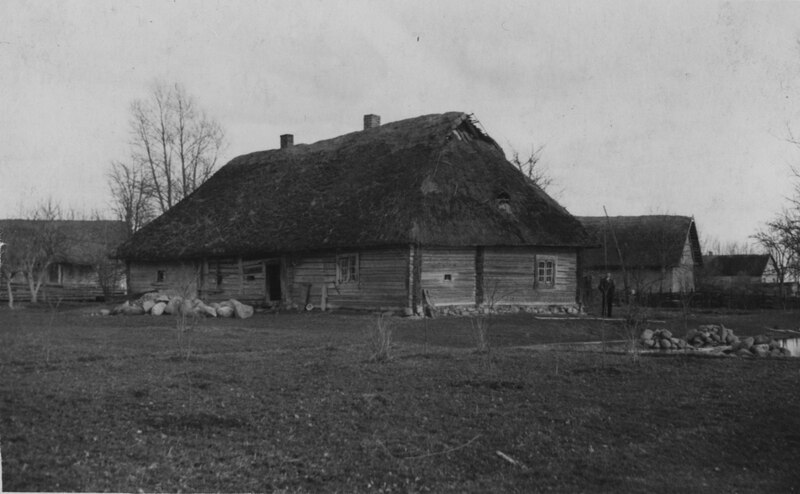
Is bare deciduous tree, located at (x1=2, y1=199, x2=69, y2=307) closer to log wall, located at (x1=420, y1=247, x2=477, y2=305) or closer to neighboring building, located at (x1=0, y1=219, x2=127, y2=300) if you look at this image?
neighboring building, located at (x1=0, y1=219, x2=127, y2=300)

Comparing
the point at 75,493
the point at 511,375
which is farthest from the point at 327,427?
the point at 511,375

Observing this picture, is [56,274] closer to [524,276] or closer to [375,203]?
[375,203]

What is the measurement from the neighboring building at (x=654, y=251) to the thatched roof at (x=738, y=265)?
1468 cm

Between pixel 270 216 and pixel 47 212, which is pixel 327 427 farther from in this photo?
pixel 47 212

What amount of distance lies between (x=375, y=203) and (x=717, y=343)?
45.1 ft

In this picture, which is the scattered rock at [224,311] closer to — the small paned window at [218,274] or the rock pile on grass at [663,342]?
the small paned window at [218,274]

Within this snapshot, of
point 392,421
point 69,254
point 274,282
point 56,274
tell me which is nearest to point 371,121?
point 274,282

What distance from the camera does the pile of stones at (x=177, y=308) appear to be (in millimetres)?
25781

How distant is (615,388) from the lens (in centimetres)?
1170

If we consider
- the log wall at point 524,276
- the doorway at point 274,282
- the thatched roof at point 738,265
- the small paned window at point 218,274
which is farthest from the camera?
the thatched roof at point 738,265

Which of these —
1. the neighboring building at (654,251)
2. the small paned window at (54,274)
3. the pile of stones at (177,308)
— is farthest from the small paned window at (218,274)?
the small paned window at (54,274)

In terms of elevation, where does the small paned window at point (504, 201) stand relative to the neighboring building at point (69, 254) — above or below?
above

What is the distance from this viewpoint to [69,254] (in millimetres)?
54219

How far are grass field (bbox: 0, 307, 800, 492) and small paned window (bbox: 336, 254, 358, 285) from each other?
1244 centimetres
